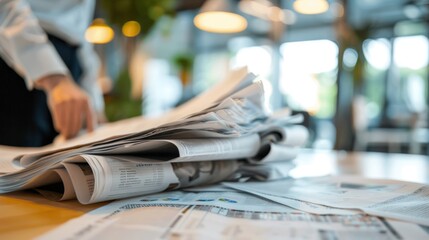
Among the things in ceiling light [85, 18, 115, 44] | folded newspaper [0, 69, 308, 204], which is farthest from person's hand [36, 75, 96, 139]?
ceiling light [85, 18, 115, 44]

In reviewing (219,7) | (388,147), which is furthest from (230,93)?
(388,147)

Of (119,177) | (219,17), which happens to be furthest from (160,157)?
(219,17)

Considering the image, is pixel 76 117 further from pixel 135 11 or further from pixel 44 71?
pixel 135 11

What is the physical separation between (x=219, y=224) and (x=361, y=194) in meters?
0.22

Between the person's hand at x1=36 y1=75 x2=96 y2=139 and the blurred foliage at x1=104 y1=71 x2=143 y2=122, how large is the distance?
102 inches

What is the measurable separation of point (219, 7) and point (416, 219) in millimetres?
3156

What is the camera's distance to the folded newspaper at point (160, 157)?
1.24 feet

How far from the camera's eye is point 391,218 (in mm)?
328

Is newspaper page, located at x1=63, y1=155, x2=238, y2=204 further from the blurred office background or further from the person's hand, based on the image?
the blurred office background

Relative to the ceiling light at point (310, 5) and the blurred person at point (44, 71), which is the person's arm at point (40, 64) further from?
the ceiling light at point (310, 5)

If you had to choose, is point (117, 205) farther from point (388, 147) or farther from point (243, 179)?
point (388, 147)

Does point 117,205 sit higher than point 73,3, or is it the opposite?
point 73,3

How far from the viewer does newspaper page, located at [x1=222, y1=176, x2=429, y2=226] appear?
1.16 feet

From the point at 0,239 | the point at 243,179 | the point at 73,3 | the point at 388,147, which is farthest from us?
the point at 388,147
